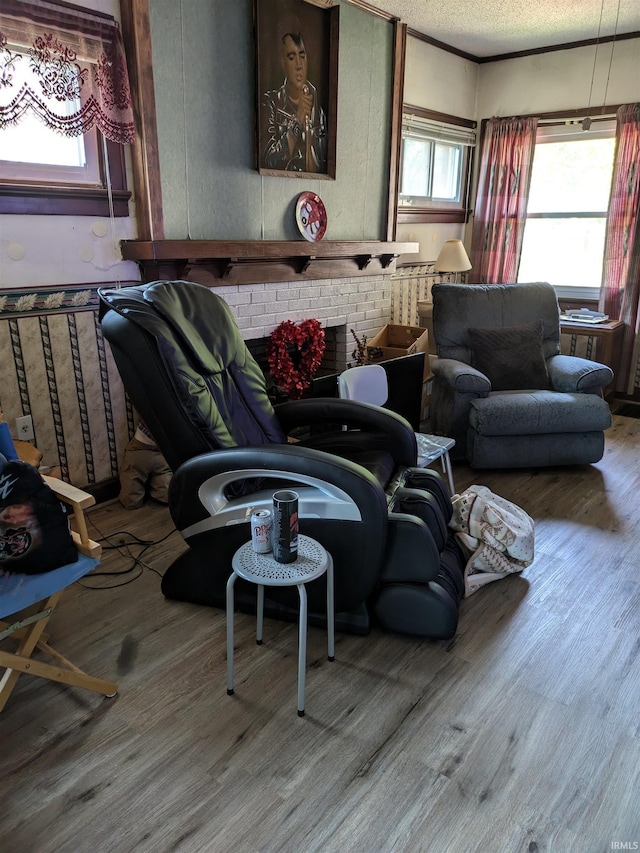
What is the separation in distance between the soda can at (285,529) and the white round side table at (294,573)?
0.8 inches

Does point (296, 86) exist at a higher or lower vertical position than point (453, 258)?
higher

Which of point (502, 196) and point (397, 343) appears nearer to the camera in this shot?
point (397, 343)

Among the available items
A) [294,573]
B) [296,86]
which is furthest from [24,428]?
[296,86]

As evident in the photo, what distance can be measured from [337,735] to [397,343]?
9.67 ft

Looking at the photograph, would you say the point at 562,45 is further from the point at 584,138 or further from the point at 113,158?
the point at 113,158

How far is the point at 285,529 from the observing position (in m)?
1.58

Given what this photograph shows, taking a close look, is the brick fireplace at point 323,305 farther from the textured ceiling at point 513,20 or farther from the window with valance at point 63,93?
the textured ceiling at point 513,20

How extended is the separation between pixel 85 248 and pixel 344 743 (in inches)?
83.9

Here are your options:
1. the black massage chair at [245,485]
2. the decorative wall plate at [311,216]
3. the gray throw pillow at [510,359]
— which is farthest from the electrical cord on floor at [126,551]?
the gray throw pillow at [510,359]

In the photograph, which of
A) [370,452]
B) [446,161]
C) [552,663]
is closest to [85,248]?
[370,452]

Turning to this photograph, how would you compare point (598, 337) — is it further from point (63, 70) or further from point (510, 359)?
point (63, 70)

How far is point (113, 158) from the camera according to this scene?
8.53ft

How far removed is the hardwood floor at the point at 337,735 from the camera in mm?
1334

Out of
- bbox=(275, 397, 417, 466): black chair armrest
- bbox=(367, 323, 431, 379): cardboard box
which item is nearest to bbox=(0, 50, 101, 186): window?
bbox=(275, 397, 417, 466): black chair armrest
